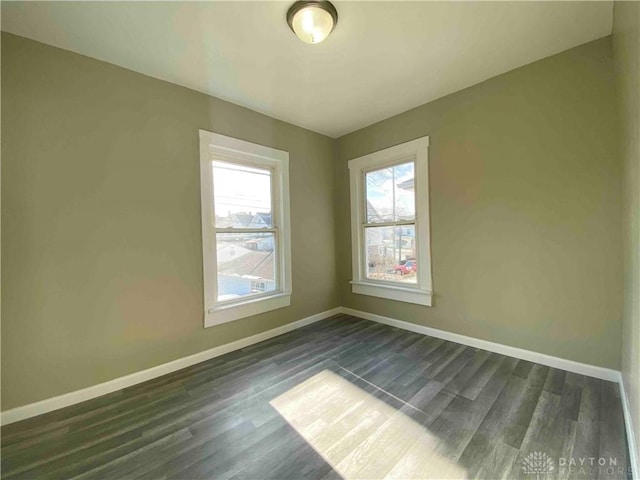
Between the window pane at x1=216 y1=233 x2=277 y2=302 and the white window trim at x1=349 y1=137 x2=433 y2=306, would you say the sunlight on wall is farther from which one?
the white window trim at x1=349 y1=137 x2=433 y2=306

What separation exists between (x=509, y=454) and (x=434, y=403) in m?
0.47

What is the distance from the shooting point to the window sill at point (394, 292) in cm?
294

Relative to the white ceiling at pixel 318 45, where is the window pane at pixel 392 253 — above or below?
below

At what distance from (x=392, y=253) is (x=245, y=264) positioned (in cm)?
183

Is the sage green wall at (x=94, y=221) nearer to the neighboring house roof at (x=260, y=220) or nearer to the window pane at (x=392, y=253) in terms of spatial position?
the neighboring house roof at (x=260, y=220)

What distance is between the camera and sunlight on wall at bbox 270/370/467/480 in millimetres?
1297

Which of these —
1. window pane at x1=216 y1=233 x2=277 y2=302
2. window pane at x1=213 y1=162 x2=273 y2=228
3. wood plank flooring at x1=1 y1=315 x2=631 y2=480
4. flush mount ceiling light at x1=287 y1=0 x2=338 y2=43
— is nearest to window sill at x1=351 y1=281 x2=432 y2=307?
wood plank flooring at x1=1 y1=315 x2=631 y2=480

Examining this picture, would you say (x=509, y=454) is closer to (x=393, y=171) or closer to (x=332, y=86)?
(x=393, y=171)

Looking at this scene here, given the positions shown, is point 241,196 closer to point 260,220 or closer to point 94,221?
point 260,220

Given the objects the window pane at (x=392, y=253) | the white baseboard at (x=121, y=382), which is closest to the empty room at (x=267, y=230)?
the white baseboard at (x=121, y=382)

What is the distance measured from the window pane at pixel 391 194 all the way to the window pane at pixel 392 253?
16 centimetres

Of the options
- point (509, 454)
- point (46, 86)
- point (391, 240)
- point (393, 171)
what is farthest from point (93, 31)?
point (509, 454)

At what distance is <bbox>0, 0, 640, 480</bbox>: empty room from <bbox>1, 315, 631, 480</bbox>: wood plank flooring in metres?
0.02

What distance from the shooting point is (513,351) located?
7.79 ft
